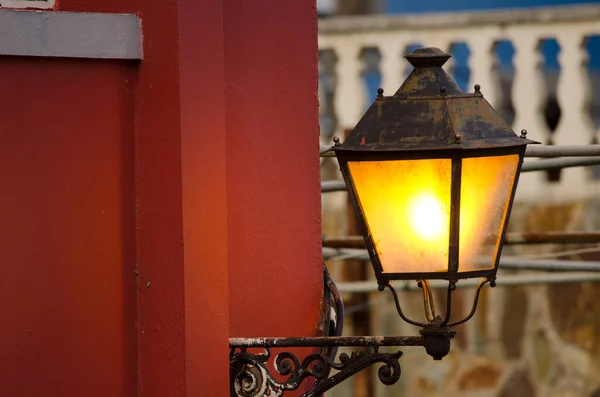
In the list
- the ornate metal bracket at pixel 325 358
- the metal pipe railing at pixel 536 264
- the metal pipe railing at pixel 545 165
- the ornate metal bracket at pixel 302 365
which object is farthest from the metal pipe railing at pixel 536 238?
the ornate metal bracket at pixel 302 365

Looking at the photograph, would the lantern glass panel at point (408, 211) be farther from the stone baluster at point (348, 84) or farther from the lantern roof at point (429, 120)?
the stone baluster at point (348, 84)

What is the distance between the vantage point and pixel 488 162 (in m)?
4.63

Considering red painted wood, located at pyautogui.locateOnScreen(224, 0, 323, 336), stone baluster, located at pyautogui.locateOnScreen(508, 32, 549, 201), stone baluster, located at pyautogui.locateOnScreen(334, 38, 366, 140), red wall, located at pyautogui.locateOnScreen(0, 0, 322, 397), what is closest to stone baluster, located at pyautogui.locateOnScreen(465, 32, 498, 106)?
stone baluster, located at pyautogui.locateOnScreen(508, 32, 549, 201)

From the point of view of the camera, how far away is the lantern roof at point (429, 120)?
180 inches

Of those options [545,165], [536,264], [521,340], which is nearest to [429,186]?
[545,165]

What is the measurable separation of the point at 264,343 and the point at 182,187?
1.74ft

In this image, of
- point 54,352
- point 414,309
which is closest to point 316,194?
point 54,352

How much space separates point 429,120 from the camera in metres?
4.64

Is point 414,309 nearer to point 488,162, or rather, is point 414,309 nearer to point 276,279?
point 276,279

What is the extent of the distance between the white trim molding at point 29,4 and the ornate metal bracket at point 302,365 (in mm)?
1153

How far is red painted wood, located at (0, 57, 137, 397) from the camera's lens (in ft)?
15.8

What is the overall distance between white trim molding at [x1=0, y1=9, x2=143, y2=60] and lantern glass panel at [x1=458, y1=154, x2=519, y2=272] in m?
1.09

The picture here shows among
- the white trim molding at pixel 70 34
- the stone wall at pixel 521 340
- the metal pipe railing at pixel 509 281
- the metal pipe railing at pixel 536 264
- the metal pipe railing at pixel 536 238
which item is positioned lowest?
the stone wall at pixel 521 340

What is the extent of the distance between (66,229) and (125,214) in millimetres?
193
